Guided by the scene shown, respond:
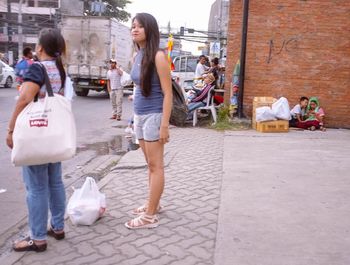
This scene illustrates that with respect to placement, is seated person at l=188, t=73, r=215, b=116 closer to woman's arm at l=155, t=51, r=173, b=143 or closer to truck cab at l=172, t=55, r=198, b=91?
woman's arm at l=155, t=51, r=173, b=143

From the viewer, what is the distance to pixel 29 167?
336 centimetres

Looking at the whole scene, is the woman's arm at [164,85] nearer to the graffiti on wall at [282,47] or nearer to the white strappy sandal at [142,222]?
the white strappy sandal at [142,222]

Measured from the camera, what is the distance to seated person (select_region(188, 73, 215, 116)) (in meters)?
10.8

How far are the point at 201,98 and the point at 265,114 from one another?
1971mm

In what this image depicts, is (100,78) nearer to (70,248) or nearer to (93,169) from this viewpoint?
(93,169)

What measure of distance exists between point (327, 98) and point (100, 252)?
→ 8369mm

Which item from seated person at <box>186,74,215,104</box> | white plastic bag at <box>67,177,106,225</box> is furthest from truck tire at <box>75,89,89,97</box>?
white plastic bag at <box>67,177,106,225</box>

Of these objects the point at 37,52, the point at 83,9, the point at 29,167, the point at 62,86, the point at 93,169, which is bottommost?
the point at 93,169

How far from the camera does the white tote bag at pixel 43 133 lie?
315 cm

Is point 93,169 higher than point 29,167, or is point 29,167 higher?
point 29,167

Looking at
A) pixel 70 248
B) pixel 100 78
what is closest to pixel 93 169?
pixel 70 248

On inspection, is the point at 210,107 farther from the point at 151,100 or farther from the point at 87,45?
the point at 87,45

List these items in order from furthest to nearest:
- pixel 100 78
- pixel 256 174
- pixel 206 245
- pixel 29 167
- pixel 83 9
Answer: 1. pixel 83 9
2. pixel 100 78
3. pixel 256 174
4. pixel 206 245
5. pixel 29 167

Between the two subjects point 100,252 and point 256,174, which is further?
point 256,174
